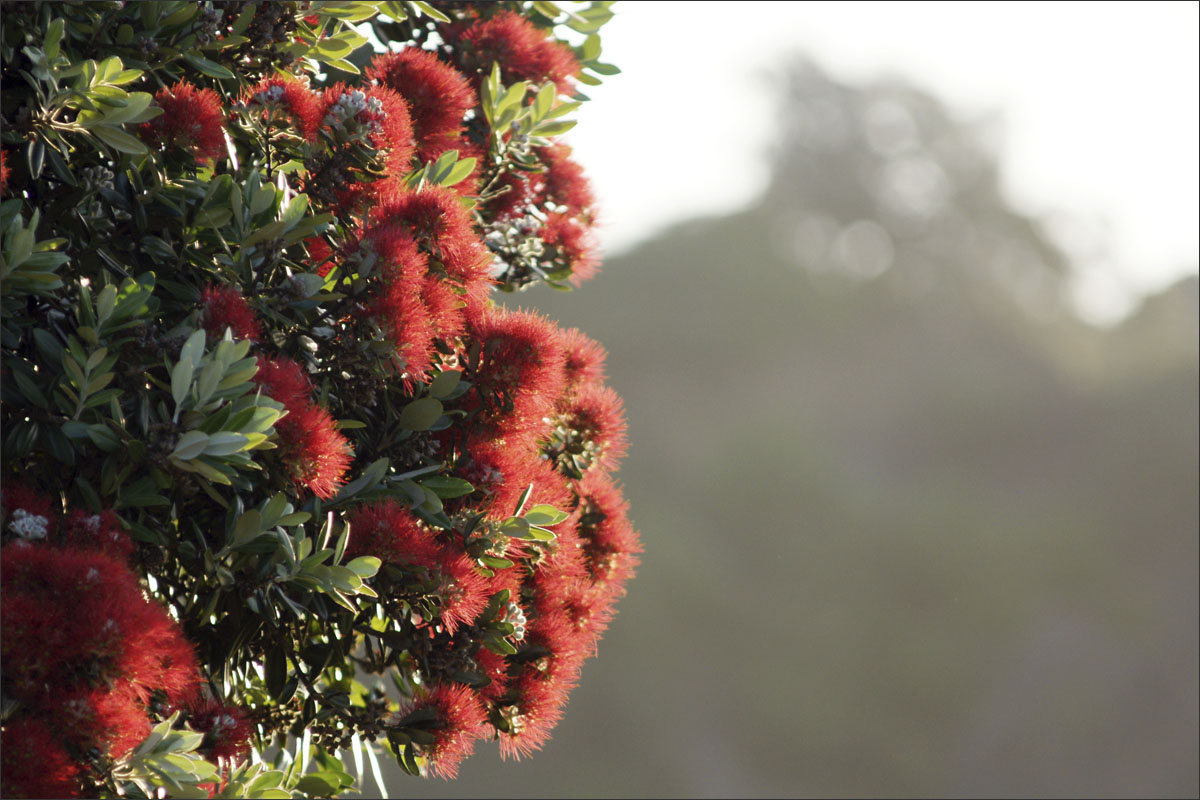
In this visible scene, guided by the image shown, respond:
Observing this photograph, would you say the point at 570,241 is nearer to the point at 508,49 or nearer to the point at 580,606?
the point at 508,49

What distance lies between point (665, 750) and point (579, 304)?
90.8 inches

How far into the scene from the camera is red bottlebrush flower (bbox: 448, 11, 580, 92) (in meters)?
1.53

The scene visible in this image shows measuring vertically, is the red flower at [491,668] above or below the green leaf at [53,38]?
below

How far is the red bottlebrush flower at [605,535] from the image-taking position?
1385 mm

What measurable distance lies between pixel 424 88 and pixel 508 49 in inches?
13.1

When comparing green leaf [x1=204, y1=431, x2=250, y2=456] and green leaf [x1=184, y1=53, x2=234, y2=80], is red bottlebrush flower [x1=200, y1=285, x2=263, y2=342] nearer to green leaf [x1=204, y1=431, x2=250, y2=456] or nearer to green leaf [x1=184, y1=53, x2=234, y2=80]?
green leaf [x1=204, y1=431, x2=250, y2=456]

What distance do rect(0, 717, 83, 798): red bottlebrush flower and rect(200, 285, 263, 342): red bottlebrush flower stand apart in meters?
0.36

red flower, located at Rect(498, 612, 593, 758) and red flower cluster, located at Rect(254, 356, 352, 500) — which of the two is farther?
red flower, located at Rect(498, 612, 593, 758)

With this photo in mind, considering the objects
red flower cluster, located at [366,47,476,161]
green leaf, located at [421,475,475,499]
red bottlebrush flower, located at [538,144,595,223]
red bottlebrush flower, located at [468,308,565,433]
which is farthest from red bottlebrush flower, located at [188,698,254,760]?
red bottlebrush flower, located at [538,144,595,223]

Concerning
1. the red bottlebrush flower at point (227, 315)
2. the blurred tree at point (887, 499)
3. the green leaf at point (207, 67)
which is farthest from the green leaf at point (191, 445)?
the blurred tree at point (887, 499)

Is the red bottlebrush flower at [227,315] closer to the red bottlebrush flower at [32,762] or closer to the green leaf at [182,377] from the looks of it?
the green leaf at [182,377]

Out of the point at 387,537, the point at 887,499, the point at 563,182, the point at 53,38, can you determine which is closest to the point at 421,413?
the point at 387,537

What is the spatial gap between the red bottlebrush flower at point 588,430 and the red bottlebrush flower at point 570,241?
0.99 ft

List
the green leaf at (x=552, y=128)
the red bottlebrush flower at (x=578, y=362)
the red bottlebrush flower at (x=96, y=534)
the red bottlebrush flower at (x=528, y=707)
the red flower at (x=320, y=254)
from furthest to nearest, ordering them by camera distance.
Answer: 1. the green leaf at (x=552, y=128)
2. the red bottlebrush flower at (x=578, y=362)
3. the red bottlebrush flower at (x=528, y=707)
4. the red flower at (x=320, y=254)
5. the red bottlebrush flower at (x=96, y=534)
